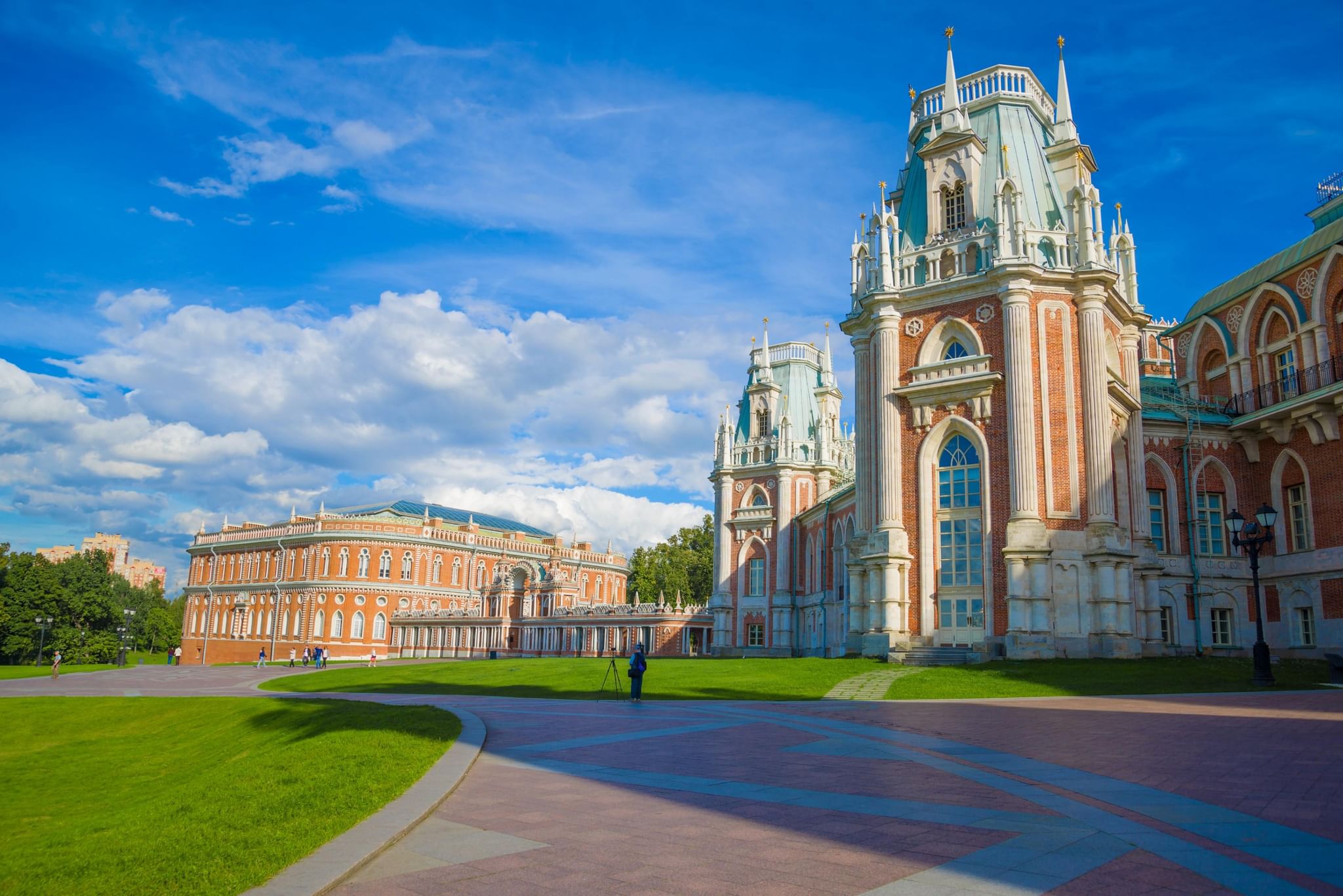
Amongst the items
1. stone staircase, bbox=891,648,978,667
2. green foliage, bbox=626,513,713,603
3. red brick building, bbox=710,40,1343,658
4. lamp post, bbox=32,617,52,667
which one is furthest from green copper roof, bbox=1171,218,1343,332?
lamp post, bbox=32,617,52,667

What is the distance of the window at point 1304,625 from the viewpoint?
34.7 metres

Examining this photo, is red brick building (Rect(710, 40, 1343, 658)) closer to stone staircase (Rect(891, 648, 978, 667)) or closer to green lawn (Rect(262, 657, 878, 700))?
stone staircase (Rect(891, 648, 978, 667))

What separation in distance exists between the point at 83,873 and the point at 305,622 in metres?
79.5

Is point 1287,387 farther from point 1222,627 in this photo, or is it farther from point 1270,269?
point 1222,627

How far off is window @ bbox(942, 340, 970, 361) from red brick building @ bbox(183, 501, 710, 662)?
33.9m

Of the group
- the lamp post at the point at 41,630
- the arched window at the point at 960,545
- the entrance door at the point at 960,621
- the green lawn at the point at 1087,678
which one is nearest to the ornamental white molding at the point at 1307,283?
the green lawn at the point at 1087,678

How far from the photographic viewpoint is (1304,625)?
3519 cm

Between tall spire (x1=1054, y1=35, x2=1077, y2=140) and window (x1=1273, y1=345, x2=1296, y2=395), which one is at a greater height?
tall spire (x1=1054, y1=35, x2=1077, y2=140)

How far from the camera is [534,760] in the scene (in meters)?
12.0

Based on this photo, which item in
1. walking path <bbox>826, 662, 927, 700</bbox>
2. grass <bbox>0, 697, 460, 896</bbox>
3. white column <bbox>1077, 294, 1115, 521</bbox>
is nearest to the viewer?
grass <bbox>0, 697, 460, 896</bbox>

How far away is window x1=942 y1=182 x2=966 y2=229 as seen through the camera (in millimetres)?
35562

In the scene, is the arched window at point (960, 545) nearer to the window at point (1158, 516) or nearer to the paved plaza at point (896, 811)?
the window at point (1158, 516)

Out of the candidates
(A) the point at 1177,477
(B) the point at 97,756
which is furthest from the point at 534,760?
(A) the point at 1177,477

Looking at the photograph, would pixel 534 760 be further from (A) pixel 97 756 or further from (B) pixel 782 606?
(B) pixel 782 606
